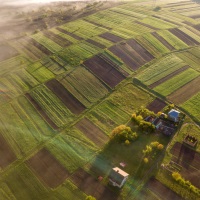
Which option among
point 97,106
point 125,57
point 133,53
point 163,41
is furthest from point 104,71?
point 163,41

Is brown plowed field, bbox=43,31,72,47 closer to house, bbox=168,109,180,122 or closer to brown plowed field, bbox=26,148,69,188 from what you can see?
house, bbox=168,109,180,122

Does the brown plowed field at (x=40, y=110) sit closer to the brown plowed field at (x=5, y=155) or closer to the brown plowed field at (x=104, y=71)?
the brown plowed field at (x=5, y=155)

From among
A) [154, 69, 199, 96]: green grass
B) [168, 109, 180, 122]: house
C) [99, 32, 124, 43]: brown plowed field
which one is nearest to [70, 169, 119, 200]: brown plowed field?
[168, 109, 180, 122]: house

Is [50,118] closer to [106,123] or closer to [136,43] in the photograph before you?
[106,123]

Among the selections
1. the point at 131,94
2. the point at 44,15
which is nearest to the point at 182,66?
the point at 131,94

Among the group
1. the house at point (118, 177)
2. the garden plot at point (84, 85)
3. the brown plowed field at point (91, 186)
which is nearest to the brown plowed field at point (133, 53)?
the garden plot at point (84, 85)

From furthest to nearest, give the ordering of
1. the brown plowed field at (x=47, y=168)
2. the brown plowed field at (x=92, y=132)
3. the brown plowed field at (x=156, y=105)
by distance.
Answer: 1. the brown plowed field at (x=156, y=105)
2. the brown plowed field at (x=92, y=132)
3. the brown plowed field at (x=47, y=168)
